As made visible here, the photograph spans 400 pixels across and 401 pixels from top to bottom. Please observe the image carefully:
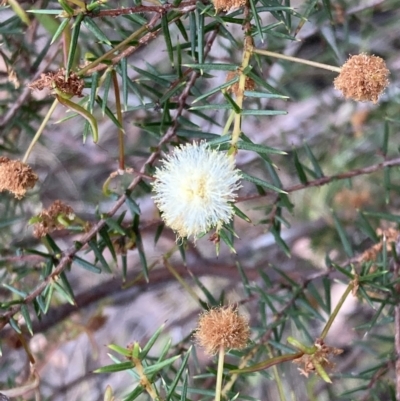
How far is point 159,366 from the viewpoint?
13.9 inches

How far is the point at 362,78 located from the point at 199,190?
0.14m

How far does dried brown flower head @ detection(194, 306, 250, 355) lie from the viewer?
0.37 metres

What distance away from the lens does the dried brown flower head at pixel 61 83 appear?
0.35 meters

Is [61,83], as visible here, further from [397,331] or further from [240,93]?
[397,331]

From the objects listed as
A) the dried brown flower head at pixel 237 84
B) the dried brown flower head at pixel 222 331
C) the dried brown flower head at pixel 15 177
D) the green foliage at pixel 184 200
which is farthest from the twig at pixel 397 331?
the dried brown flower head at pixel 15 177

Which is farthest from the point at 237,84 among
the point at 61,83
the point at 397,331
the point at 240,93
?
the point at 397,331

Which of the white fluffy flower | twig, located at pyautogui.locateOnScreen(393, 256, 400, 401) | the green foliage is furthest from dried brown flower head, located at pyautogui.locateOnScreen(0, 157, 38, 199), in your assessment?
twig, located at pyautogui.locateOnScreen(393, 256, 400, 401)

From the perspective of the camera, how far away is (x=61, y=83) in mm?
349

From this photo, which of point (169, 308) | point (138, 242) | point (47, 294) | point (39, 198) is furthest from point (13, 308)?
point (169, 308)

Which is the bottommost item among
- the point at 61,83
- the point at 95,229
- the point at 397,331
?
the point at 397,331

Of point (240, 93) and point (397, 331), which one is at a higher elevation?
point (240, 93)

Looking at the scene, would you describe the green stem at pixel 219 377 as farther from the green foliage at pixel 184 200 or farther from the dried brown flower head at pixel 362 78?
the dried brown flower head at pixel 362 78

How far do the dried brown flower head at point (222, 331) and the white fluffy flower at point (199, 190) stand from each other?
7cm

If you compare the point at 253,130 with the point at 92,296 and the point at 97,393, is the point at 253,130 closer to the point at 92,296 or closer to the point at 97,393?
the point at 92,296
